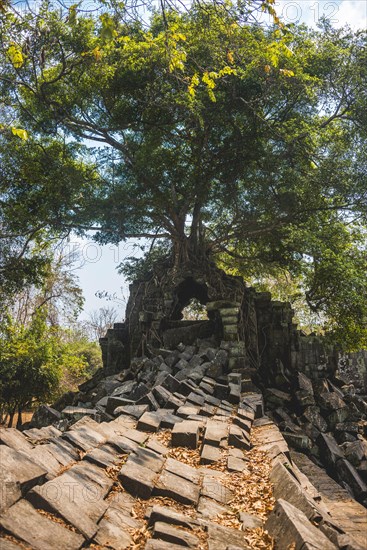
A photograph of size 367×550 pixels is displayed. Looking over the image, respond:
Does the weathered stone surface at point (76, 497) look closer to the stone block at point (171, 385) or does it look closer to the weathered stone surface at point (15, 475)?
the weathered stone surface at point (15, 475)

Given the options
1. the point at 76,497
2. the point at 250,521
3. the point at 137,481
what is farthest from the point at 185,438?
the point at 76,497

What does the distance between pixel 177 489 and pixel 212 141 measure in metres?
9.76

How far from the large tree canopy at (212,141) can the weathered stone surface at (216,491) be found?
8.06 m

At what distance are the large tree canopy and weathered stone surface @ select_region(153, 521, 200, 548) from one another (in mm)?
8679

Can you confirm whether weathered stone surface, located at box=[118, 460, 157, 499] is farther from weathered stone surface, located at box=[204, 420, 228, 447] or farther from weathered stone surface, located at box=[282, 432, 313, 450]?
weathered stone surface, located at box=[282, 432, 313, 450]

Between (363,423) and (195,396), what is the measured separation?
592cm

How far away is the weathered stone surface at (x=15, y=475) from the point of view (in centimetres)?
263

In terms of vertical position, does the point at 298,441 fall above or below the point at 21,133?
below

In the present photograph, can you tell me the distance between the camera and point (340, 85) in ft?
37.8

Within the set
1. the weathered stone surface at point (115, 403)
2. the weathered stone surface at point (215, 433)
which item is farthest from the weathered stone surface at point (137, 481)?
the weathered stone surface at point (115, 403)

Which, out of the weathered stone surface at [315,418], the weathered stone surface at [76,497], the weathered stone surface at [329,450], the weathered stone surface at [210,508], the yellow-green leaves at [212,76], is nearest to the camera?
the weathered stone surface at [76,497]

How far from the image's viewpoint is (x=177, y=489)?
11.7ft

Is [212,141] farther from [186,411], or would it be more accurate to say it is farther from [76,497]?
[76,497]

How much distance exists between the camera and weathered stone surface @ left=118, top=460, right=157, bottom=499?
348 centimetres
